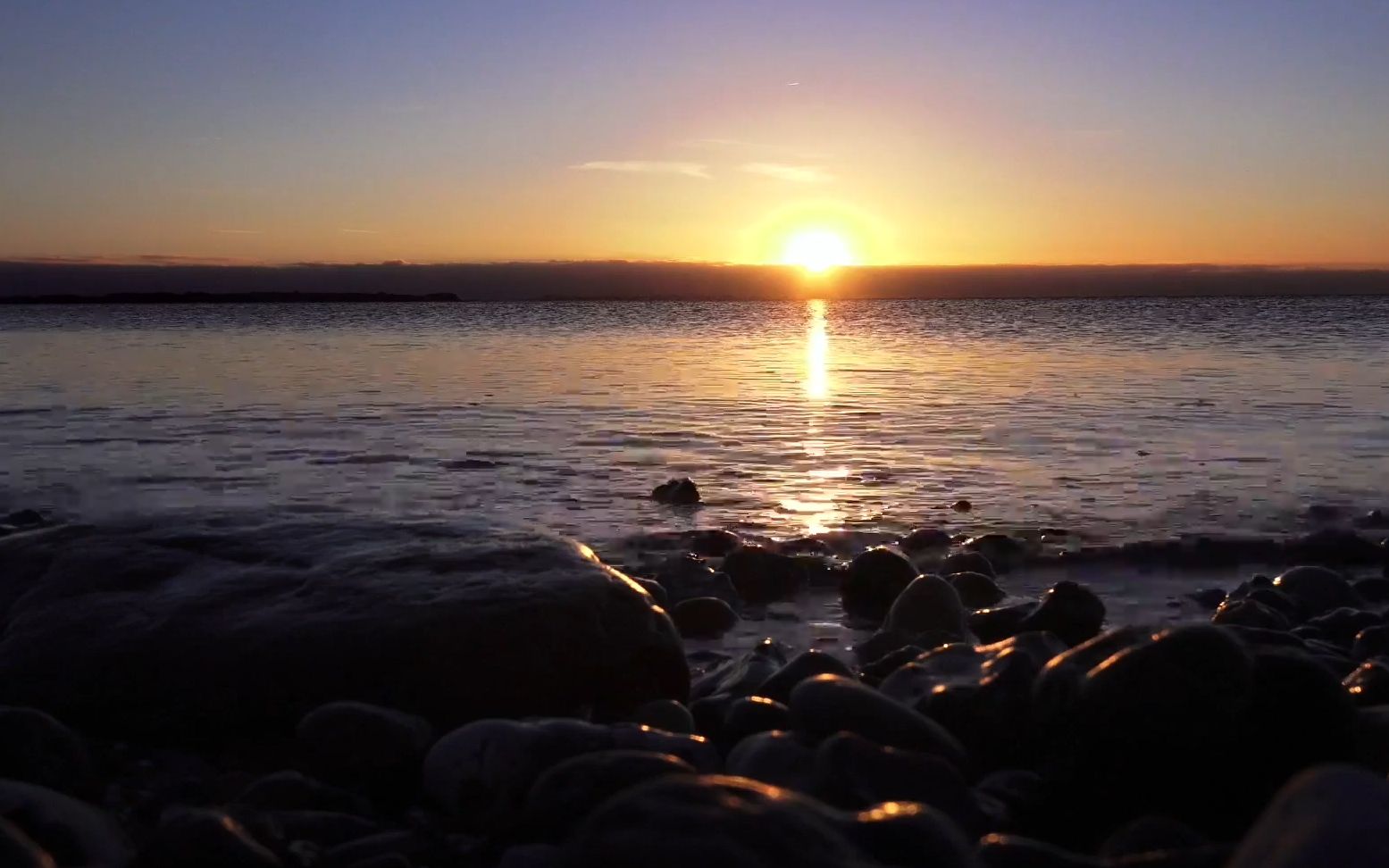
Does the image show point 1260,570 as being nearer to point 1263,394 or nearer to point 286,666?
point 286,666

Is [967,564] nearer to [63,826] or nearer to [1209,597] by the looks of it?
[1209,597]

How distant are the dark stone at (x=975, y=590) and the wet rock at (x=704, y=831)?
176 inches

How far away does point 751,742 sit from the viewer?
335 cm

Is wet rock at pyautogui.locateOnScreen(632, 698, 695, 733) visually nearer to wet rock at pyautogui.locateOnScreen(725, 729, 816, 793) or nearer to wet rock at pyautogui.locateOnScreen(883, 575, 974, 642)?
wet rock at pyautogui.locateOnScreen(725, 729, 816, 793)

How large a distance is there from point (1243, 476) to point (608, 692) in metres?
8.37

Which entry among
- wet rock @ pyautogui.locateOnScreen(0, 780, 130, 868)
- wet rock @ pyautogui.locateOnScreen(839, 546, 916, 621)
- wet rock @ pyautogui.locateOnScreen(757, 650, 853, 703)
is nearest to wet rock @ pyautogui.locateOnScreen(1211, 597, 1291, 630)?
wet rock @ pyautogui.locateOnScreen(839, 546, 916, 621)

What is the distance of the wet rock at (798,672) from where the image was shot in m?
4.33

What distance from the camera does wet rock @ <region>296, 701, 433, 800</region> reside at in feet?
12.2

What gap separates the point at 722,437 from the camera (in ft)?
45.7

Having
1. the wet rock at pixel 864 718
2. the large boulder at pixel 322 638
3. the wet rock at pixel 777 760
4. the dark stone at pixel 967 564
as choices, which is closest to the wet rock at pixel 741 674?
the large boulder at pixel 322 638

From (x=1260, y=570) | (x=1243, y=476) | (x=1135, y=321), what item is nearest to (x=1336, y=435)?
(x=1243, y=476)

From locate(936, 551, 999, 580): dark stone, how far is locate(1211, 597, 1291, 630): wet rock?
1742 mm

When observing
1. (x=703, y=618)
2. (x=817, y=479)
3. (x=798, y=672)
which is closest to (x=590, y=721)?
(x=798, y=672)

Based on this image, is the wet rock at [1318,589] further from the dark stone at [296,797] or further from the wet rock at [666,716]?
the dark stone at [296,797]
